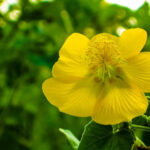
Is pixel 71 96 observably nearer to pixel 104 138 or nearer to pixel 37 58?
pixel 104 138

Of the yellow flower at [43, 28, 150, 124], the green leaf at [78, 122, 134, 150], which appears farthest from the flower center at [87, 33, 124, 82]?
the green leaf at [78, 122, 134, 150]

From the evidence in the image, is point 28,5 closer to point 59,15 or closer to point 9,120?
point 59,15

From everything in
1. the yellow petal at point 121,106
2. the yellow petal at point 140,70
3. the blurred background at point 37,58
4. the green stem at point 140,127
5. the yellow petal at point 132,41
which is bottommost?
the blurred background at point 37,58

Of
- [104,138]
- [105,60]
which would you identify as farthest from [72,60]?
[104,138]

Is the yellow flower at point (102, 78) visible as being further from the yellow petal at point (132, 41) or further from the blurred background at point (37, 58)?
the blurred background at point (37, 58)

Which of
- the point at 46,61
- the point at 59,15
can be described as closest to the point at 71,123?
the point at 46,61

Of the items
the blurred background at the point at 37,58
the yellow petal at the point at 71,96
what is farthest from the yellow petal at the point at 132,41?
the blurred background at the point at 37,58
